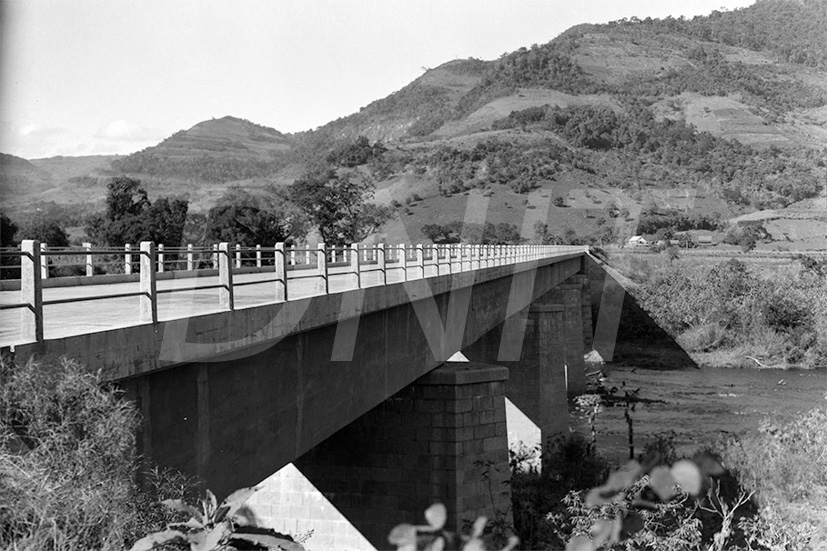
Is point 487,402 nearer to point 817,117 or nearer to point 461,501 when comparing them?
point 461,501

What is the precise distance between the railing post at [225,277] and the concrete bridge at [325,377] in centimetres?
2

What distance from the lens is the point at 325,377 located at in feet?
40.4

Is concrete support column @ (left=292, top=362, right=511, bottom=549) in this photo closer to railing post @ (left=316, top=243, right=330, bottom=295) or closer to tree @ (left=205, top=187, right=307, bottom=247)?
railing post @ (left=316, top=243, right=330, bottom=295)

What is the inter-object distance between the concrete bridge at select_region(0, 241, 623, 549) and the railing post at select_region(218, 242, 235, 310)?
0.8 inches

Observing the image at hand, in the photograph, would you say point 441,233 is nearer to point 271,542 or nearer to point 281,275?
point 281,275

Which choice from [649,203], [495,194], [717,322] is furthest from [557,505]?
[649,203]

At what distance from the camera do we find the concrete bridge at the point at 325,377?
7684mm

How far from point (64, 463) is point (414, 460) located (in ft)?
42.0

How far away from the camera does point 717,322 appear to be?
6012cm

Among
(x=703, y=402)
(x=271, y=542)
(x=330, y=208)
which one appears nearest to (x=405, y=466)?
(x=271, y=542)

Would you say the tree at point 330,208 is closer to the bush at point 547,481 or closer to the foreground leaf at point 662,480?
the bush at point 547,481

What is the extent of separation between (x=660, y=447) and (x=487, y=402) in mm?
11771

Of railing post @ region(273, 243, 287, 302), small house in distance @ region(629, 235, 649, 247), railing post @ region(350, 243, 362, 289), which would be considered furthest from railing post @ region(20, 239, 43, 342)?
small house in distance @ region(629, 235, 649, 247)

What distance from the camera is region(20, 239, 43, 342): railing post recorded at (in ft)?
20.2
